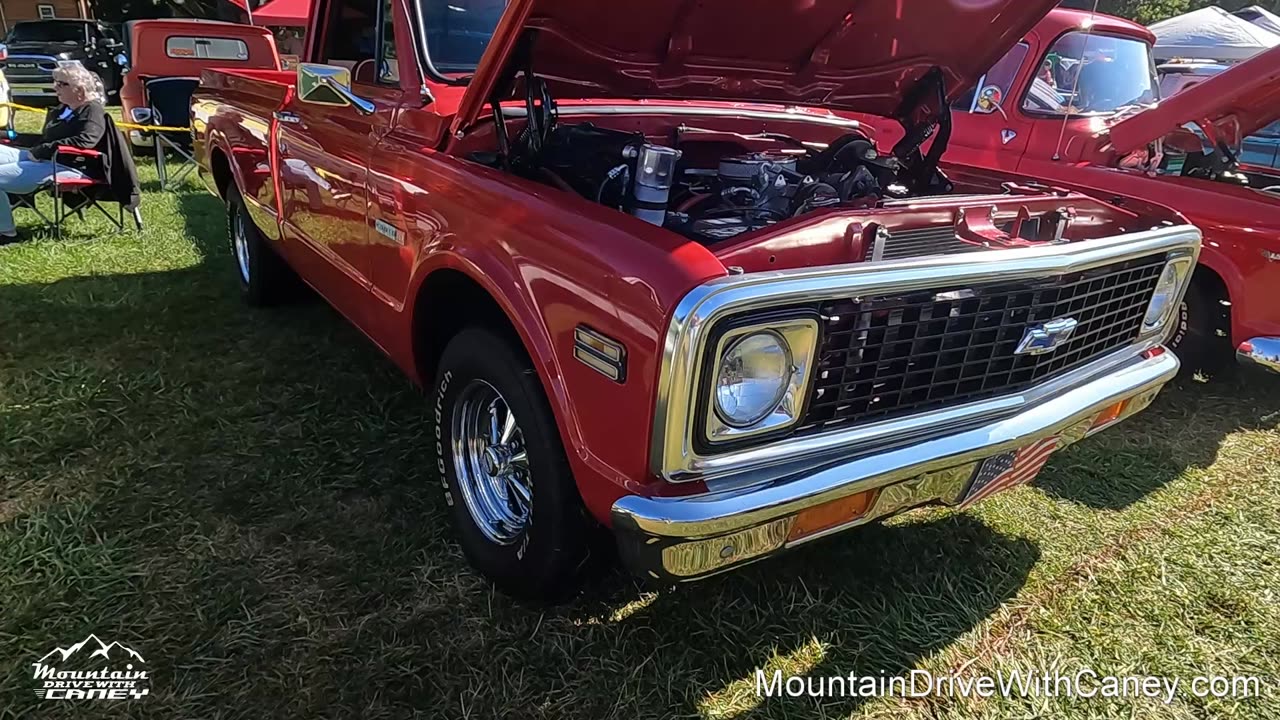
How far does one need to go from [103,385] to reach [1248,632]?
4425 millimetres

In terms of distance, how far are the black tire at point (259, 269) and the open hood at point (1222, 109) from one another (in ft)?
14.7

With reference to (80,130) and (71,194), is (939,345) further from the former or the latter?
(71,194)

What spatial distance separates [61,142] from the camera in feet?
18.6

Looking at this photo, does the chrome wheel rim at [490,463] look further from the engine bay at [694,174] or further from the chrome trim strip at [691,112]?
the chrome trim strip at [691,112]

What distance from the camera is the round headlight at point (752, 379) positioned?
170cm

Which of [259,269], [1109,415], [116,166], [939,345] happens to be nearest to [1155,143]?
[1109,415]

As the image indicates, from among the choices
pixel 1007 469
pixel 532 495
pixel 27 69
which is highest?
pixel 1007 469

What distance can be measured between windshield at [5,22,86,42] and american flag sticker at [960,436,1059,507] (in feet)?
56.9

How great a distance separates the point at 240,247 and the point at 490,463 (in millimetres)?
3242

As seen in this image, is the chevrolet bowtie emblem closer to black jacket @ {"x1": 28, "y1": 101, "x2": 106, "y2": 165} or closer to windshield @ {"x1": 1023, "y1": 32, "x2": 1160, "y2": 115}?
windshield @ {"x1": 1023, "y1": 32, "x2": 1160, "y2": 115}

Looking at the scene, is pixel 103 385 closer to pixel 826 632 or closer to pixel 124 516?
pixel 124 516

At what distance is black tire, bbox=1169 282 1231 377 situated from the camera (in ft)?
13.5

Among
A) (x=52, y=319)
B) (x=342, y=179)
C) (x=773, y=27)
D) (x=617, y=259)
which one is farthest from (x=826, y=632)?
(x=52, y=319)

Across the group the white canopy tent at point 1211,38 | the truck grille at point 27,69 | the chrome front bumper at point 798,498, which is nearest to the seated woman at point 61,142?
the chrome front bumper at point 798,498
